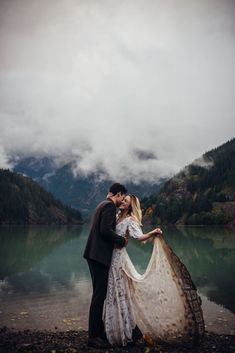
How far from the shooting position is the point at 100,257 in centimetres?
1077


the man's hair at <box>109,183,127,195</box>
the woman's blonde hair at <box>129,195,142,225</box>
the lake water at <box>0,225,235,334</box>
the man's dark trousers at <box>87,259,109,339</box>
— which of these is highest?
the man's hair at <box>109,183,127,195</box>

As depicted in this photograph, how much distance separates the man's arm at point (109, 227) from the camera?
10752 mm

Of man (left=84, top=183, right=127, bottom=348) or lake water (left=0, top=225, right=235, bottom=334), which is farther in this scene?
lake water (left=0, top=225, right=235, bottom=334)

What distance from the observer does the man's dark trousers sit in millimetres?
10789

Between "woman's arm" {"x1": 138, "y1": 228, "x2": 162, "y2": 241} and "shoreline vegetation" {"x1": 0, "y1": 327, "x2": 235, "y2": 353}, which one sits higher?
"woman's arm" {"x1": 138, "y1": 228, "x2": 162, "y2": 241}

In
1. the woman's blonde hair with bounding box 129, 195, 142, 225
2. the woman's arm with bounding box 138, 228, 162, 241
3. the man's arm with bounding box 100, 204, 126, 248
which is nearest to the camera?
the man's arm with bounding box 100, 204, 126, 248

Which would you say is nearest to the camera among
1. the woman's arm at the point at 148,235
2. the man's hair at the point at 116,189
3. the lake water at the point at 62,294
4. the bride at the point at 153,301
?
the bride at the point at 153,301

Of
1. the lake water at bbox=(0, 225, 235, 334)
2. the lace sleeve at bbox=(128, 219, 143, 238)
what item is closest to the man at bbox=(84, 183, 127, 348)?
the lace sleeve at bbox=(128, 219, 143, 238)

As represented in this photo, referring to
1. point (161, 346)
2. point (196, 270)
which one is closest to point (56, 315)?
point (161, 346)

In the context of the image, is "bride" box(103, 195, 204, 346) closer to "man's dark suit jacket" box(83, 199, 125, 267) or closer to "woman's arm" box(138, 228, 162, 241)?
"woman's arm" box(138, 228, 162, 241)

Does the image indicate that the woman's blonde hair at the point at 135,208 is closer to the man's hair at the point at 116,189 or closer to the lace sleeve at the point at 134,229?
the lace sleeve at the point at 134,229

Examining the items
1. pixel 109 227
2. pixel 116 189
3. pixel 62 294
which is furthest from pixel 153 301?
pixel 62 294

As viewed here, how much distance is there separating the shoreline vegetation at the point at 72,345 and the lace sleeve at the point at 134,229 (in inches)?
125

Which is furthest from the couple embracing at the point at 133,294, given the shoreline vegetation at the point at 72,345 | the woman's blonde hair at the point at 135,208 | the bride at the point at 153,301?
the woman's blonde hair at the point at 135,208
